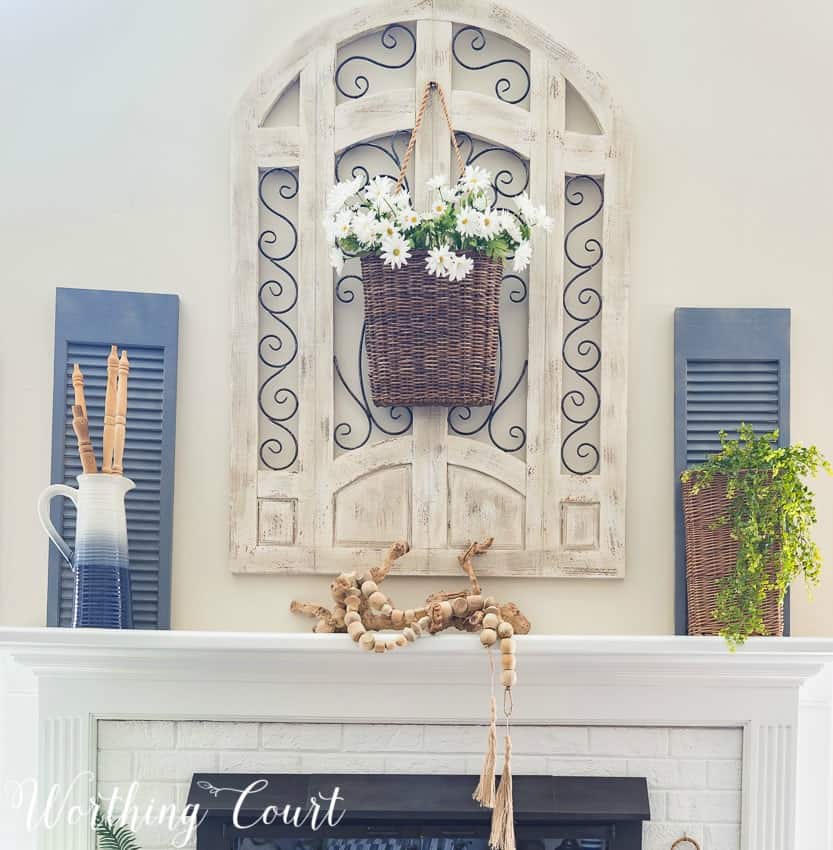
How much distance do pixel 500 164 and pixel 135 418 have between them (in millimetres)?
917

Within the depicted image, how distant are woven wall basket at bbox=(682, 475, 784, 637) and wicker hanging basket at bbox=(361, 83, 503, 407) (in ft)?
1.54

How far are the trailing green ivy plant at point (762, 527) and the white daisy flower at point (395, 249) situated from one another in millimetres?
708

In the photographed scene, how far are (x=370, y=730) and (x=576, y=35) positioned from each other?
1.48 m

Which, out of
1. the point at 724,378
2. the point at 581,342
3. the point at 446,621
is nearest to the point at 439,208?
the point at 581,342

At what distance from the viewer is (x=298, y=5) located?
2.09 m

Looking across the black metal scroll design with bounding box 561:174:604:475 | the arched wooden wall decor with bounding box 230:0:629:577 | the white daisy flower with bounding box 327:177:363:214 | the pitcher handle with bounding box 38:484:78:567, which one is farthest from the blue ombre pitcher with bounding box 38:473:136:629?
the black metal scroll design with bounding box 561:174:604:475

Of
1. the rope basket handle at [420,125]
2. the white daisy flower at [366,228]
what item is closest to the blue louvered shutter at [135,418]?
the white daisy flower at [366,228]

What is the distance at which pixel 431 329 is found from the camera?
192 centimetres

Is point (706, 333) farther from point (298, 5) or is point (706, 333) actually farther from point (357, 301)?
point (298, 5)

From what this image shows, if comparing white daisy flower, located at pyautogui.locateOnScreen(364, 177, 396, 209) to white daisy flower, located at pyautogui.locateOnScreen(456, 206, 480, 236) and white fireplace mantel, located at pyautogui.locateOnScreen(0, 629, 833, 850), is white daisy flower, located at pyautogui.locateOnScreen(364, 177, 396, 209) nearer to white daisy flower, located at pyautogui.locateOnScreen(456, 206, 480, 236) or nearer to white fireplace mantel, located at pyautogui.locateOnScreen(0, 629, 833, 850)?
white daisy flower, located at pyautogui.locateOnScreen(456, 206, 480, 236)

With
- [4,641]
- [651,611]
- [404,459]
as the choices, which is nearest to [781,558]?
[651,611]

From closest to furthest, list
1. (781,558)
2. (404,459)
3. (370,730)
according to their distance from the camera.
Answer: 1. (781,558)
2. (370,730)
3. (404,459)

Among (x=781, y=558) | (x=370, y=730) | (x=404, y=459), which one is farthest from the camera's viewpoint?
(x=404, y=459)

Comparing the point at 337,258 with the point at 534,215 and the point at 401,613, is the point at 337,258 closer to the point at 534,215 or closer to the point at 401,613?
the point at 534,215
